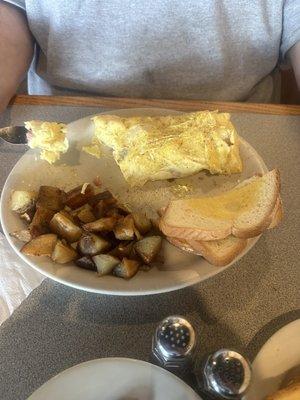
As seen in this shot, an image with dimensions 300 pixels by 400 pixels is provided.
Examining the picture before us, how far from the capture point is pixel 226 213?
31.9 inches

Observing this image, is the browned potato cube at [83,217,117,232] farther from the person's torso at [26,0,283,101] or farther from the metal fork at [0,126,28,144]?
the person's torso at [26,0,283,101]

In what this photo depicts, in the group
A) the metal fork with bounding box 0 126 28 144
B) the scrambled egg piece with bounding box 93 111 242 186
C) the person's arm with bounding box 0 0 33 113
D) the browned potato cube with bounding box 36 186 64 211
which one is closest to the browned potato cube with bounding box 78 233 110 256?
the browned potato cube with bounding box 36 186 64 211

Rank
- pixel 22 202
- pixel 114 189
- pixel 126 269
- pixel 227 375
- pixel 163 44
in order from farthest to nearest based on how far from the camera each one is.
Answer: pixel 163 44 < pixel 114 189 < pixel 22 202 < pixel 126 269 < pixel 227 375

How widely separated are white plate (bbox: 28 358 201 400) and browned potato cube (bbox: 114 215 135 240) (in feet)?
0.73

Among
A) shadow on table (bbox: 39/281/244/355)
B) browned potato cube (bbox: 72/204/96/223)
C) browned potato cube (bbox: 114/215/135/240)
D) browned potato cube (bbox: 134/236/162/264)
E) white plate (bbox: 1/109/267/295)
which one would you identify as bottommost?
shadow on table (bbox: 39/281/244/355)

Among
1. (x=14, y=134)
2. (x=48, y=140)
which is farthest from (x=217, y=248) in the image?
(x=14, y=134)

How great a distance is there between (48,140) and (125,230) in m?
0.31

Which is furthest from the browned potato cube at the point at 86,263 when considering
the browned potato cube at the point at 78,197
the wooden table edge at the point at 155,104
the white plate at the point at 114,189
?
the wooden table edge at the point at 155,104

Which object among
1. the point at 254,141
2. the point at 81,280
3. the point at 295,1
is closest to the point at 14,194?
the point at 81,280

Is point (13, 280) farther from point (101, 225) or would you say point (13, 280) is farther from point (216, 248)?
point (216, 248)

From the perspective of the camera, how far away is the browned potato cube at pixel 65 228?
2.54 feet

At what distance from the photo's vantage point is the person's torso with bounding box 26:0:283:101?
105 cm

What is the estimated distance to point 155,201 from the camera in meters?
0.91

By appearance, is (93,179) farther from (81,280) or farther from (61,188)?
(81,280)
